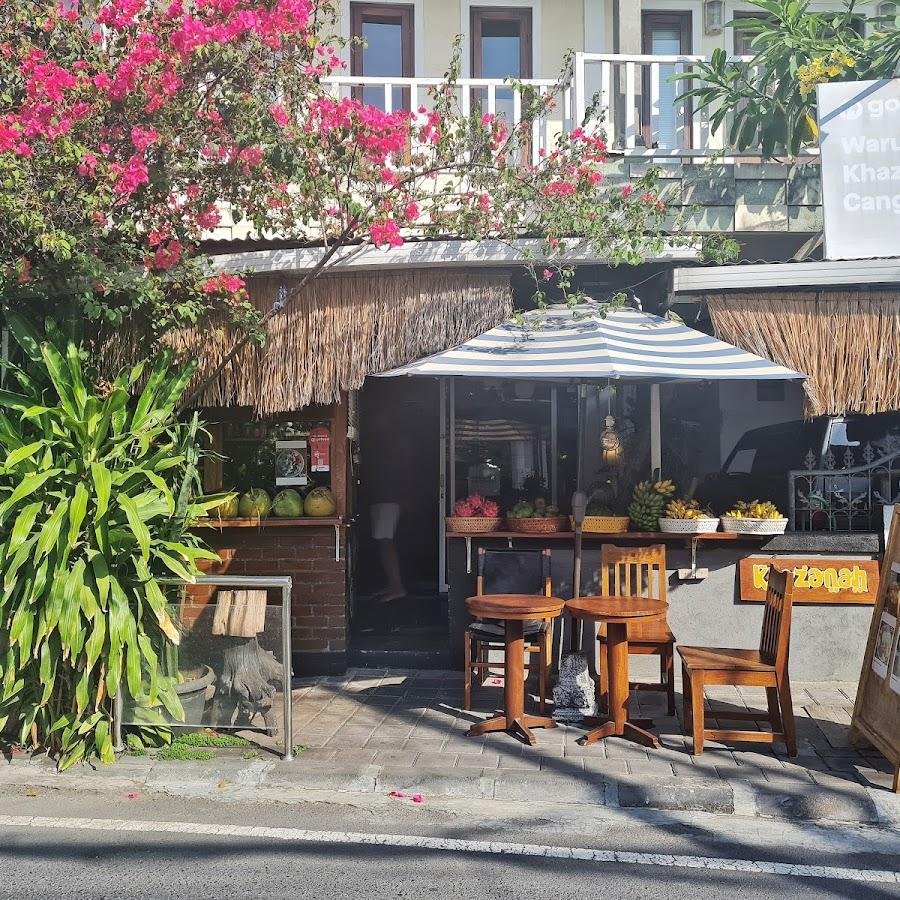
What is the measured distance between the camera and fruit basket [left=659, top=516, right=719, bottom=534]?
7371mm

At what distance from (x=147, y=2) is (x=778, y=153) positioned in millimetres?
5774

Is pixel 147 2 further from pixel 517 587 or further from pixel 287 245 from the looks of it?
pixel 517 587

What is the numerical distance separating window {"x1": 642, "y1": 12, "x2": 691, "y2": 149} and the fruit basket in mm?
3588

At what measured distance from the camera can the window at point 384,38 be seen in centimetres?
1006

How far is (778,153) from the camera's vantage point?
8.99 m

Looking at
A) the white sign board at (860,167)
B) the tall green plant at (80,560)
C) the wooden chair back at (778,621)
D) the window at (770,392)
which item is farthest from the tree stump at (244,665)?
the white sign board at (860,167)

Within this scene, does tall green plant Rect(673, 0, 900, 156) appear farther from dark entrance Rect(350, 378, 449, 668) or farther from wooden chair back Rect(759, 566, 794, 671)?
wooden chair back Rect(759, 566, 794, 671)

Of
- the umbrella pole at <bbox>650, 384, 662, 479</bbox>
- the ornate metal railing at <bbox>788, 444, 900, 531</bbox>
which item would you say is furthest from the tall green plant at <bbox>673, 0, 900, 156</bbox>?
the ornate metal railing at <bbox>788, 444, 900, 531</bbox>

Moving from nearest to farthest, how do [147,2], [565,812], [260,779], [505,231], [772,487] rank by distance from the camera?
[565,812]
[260,779]
[147,2]
[505,231]
[772,487]

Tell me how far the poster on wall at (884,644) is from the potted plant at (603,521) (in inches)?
88.1

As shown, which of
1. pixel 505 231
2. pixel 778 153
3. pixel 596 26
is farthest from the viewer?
pixel 596 26

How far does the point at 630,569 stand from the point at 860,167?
3559mm

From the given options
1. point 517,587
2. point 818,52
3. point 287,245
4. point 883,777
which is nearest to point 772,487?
point 517,587

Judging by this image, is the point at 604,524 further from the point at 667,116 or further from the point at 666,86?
the point at 666,86
